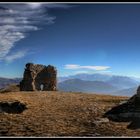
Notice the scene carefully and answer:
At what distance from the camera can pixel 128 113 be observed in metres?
18.9

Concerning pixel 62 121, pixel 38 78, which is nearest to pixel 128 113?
pixel 62 121

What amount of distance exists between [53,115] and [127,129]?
14.1ft

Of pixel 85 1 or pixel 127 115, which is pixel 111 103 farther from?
pixel 85 1

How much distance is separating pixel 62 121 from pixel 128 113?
3.29 meters

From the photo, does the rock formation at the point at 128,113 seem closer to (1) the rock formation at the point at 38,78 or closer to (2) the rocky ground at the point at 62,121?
(2) the rocky ground at the point at 62,121

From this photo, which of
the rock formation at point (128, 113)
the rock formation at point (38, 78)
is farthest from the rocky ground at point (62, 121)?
the rock formation at point (38, 78)

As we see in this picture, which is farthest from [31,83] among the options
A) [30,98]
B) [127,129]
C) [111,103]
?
[127,129]

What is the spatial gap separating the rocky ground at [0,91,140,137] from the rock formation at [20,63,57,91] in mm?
11548

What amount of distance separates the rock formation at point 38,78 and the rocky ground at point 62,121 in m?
11.5

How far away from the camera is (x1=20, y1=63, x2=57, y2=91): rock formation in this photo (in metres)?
34.8

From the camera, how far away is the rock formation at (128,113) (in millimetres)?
18469

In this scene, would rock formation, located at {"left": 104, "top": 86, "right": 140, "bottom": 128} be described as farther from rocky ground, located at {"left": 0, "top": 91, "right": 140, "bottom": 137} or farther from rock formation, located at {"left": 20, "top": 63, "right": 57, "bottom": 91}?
rock formation, located at {"left": 20, "top": 63, "right": 57, "bottom": 91}

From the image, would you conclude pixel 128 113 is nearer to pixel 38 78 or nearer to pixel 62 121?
pixel 62 121

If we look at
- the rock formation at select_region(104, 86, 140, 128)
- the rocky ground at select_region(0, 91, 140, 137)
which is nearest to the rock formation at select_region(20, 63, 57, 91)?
the rocky ground at select_region(0, 91, 140, 137)
